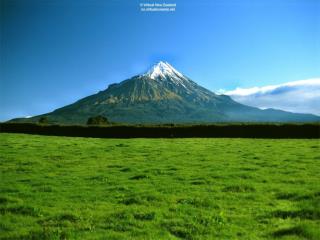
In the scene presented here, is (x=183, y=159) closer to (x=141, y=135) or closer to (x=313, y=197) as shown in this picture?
(x=313, y=197)

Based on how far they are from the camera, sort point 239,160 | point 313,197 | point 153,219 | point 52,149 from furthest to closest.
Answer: point 52,149
point 239,160
point 313,197
point 153,219

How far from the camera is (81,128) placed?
5762 centimetres

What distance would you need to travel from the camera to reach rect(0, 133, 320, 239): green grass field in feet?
36.1

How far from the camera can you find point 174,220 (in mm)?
11719

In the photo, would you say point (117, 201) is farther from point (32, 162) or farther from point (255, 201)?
point (32, 162)

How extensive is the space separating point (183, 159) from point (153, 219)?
13924mm

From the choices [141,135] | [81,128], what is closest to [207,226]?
[141,135]

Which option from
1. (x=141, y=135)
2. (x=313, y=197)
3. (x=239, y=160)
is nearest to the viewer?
(x=313, y=197)

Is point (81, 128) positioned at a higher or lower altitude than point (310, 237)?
higher

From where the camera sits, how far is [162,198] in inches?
571

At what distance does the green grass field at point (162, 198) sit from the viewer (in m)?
11.0

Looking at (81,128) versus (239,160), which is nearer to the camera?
(239,160)

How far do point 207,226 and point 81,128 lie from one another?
48.0 m

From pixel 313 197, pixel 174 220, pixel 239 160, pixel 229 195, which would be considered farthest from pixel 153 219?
pixel 239 160
